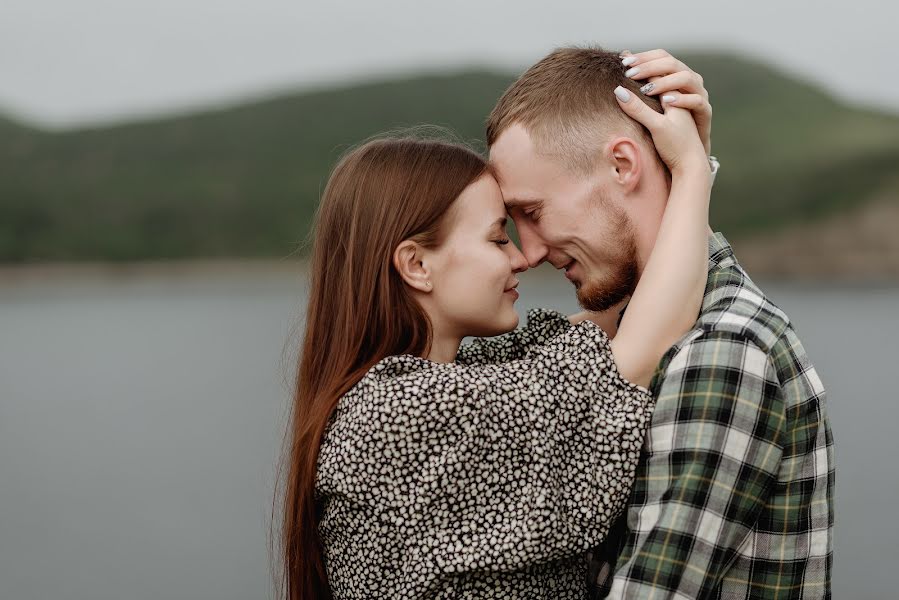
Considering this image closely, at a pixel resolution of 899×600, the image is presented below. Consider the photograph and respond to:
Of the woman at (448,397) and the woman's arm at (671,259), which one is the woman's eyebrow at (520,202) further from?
the woman's arm at (671,259)

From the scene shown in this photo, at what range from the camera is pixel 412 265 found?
362 centimetres

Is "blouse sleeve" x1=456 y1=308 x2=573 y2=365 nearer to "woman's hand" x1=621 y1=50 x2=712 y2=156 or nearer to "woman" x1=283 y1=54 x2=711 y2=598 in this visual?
"woman" x1=283 y1=54 x2=711 y2=598

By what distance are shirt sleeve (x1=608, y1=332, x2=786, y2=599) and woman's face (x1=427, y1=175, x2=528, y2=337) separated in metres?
0.94

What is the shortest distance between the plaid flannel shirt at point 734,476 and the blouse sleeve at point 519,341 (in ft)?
2.91

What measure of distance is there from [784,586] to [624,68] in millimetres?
1980

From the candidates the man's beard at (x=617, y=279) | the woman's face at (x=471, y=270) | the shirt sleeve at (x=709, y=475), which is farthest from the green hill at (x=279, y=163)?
the shirt sleeve at (x=709, y=475)

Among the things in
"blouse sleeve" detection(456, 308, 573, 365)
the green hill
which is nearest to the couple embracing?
"blouse sleeve" detection(456, 308, 573, 365)

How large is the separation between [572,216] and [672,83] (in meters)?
0.63

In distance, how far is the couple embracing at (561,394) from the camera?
296 centimetres

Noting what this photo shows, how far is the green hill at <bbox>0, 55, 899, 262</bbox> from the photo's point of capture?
116062mm

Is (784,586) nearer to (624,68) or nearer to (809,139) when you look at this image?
(624,68)

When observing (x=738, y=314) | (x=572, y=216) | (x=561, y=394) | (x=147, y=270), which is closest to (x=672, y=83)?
(x=572, y=216)

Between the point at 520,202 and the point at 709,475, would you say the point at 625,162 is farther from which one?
the point at 709,475

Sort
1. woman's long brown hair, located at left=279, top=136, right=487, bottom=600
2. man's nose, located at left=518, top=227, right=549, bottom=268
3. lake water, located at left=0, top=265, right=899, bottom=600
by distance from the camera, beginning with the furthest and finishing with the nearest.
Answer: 1. lake water, located at left=0, top=265, right=899, bottom=600
2. man's nose, located at left=518, top=227, right=549, bottom=268
3. woman's long brown hair, located at left=279, top=136, right=487, bottom=600
